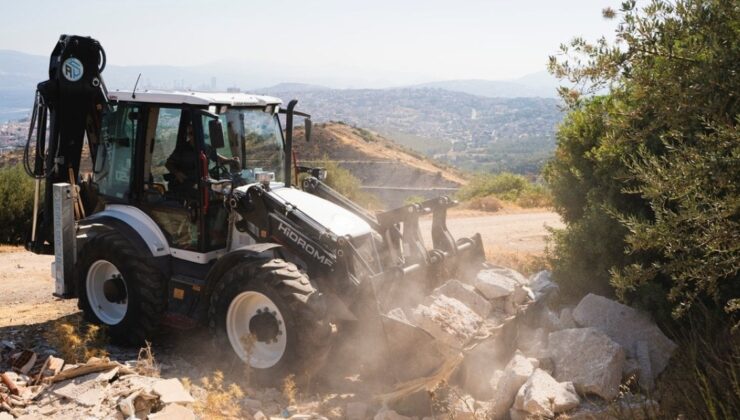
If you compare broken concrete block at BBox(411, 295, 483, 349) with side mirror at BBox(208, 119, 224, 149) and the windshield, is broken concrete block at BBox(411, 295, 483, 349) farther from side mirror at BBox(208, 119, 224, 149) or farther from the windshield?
side mirror at BBox(208, 119, 224, 149)

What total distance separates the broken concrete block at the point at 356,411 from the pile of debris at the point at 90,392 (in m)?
1.38

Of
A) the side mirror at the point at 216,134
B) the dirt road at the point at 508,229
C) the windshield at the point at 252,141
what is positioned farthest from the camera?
the dirt road at the point at 508,229

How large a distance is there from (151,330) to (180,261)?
2.67 ft

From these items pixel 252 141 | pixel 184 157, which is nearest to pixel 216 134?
pixel 184 157

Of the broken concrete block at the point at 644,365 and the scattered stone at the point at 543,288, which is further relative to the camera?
the scattered stone at the point at 543,288

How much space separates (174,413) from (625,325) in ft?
15.8

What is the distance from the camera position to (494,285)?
289 inches

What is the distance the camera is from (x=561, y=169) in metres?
9.64

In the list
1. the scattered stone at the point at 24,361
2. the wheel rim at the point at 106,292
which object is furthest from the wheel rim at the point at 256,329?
the scattered stone at the point at 24,361

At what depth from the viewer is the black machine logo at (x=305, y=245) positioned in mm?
6707

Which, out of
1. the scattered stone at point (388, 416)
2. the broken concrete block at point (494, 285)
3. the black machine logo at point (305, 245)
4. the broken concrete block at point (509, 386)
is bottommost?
the scattered stone at point (388, 416)

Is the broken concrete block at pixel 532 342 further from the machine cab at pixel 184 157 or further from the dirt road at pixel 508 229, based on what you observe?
the dirt road at pixel 508 229

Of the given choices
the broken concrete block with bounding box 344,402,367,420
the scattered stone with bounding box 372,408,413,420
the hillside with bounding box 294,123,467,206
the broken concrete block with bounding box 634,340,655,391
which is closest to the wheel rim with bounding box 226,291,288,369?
the broken concrete block with bounding box 344,402,367,420

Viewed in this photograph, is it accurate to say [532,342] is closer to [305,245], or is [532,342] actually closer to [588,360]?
[588,360]
